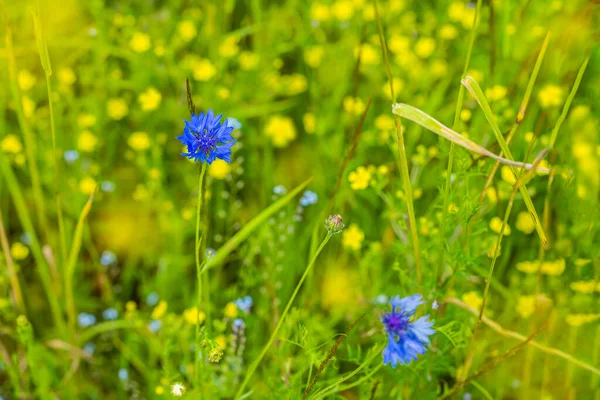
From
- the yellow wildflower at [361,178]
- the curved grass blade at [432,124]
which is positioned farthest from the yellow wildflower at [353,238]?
the curved grass blade at [432,124]

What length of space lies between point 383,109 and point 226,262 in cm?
71

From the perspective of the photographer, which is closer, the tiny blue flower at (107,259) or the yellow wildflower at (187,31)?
the tiny blue flower at (107,259)

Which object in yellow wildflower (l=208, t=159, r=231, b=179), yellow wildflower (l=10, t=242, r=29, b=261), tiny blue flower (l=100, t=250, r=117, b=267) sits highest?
yellow wildflower (l=208, t=159, r=231, b=179)

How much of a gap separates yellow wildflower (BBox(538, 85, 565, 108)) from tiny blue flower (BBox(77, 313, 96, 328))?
4.40 ft

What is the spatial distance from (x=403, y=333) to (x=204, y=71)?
1274mm

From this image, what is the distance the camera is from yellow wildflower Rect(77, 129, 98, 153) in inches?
69.5

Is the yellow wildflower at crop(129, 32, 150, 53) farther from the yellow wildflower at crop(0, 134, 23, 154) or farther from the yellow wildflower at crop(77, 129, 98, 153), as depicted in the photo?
the yellow wildflower at crop(0, 134, 23, 154)

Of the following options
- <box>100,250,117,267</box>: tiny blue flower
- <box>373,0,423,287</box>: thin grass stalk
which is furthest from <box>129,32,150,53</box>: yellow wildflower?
<box>373,0,423,287</box>: thin grass stalk

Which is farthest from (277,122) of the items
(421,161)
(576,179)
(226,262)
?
(576,179)

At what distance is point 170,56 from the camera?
189 centimetres

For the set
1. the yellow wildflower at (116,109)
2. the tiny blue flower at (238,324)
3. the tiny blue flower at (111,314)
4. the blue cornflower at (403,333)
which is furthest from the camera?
the yellow wildflower at (116,109)

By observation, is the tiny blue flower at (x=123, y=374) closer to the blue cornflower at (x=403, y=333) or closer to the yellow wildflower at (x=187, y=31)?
the blue cornflower at (x=403, y=333)

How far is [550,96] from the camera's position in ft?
5.27

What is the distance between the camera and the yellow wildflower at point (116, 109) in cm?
188
